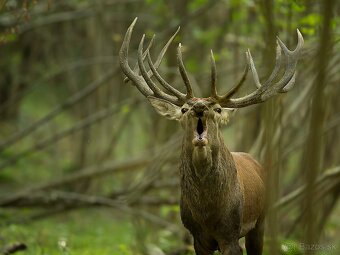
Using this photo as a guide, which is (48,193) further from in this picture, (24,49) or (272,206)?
(272,206)

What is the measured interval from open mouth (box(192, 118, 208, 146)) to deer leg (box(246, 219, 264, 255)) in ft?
4.33

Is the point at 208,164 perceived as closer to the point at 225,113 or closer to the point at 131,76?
the point at 225,113

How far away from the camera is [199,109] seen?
6.19m

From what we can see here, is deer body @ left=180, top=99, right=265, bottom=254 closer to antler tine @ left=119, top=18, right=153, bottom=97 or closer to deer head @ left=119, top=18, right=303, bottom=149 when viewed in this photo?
deer head @ left=119, top=18, right=303, bottom=149

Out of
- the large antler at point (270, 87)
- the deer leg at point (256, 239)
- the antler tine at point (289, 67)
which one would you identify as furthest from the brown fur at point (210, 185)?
the antler tine at point (289, 67)

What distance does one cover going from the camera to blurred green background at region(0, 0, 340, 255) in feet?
33.2

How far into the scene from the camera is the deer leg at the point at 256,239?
7.11 meters

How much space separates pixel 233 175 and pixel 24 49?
13.6 metres

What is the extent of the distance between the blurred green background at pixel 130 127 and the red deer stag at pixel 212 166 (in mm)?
651

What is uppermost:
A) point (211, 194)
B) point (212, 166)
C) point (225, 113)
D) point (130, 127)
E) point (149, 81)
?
point (149, 81)

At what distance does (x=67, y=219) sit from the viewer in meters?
16.2

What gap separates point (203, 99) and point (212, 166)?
0.55 m

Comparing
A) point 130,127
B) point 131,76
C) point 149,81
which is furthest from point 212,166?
point 130,127

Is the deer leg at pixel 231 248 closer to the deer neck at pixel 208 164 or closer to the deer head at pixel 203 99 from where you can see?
the deer neck at pixel 208 164
